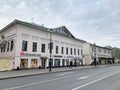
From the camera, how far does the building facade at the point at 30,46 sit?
84.0 ft

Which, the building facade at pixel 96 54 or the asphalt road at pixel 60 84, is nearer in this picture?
the asphalt road at pixel 60 84

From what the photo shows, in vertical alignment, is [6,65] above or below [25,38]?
below

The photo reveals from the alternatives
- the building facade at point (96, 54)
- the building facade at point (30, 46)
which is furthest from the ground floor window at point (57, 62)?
the building facade at point (96, 54)

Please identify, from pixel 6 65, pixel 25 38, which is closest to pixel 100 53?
pixel 25 38

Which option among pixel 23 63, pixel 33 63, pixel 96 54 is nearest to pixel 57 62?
pixel 33 63

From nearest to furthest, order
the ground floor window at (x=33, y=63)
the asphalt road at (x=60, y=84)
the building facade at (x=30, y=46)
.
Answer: the asphalt road at (x=60, y=84), the building facade at (x=30, y=46), the ground floor window at (x=33, y=63)

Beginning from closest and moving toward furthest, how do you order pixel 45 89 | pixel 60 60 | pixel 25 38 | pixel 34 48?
pixel 45 89, pixel 25 38, pixel 34 48, pixel 60 60

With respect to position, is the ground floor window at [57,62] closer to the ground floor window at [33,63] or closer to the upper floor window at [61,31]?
the ground floor window at [33,63]

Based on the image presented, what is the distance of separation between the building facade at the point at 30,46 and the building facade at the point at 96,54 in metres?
12.8

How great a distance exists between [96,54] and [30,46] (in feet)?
114

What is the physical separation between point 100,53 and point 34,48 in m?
37.7

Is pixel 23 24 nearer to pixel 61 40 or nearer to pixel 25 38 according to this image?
pixel 25 38

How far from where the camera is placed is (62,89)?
852 centimetres

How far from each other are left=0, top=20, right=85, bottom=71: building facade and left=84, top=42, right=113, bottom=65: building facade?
41.9 ft
